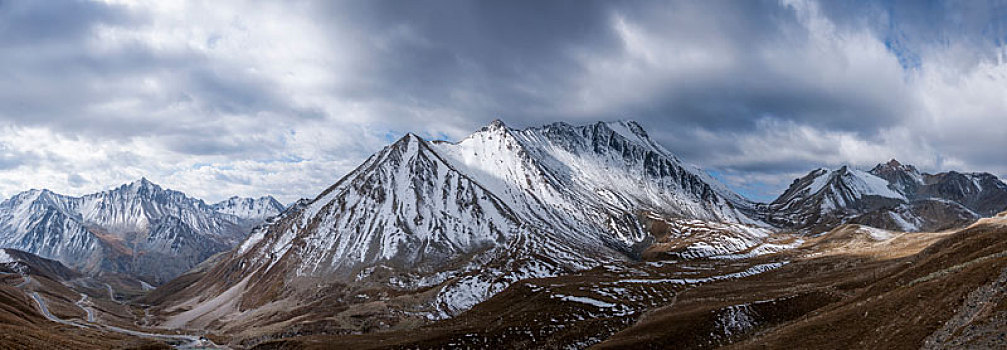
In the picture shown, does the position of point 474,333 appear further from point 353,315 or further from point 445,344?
point 353,315

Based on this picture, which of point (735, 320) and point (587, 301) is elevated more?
point (587, 301)

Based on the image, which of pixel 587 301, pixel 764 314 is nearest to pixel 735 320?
pixel 764 314

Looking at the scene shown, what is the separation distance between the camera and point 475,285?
531ft

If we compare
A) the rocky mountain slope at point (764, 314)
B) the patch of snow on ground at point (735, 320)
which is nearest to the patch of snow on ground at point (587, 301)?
the rocky mountain slope at point (764, 314)

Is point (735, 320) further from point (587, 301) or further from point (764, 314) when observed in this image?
point (587, 301)

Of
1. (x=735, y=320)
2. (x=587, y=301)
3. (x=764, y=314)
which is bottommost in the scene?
(x=735, y=320)

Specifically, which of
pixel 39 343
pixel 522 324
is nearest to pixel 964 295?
pixel 522 324

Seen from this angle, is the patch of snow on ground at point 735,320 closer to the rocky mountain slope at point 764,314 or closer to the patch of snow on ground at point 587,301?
the rocky mountain slope at point 764,314

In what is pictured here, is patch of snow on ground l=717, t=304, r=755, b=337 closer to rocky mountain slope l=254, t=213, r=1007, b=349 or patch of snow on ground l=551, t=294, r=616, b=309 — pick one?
rocky mountain slope l=254, t=213, r=1007, b=349

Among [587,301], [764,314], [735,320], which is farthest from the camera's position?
[587,301]

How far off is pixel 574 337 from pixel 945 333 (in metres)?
44.3

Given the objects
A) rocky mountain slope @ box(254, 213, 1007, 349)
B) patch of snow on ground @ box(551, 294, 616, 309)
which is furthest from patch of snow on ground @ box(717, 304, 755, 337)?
patch of snow on ground @ box(551, 294, 616, 309)

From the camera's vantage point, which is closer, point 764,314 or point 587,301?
point 764,314

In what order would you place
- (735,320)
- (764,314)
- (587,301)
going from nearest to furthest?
(735,320) < (764,314) < (587,301)
